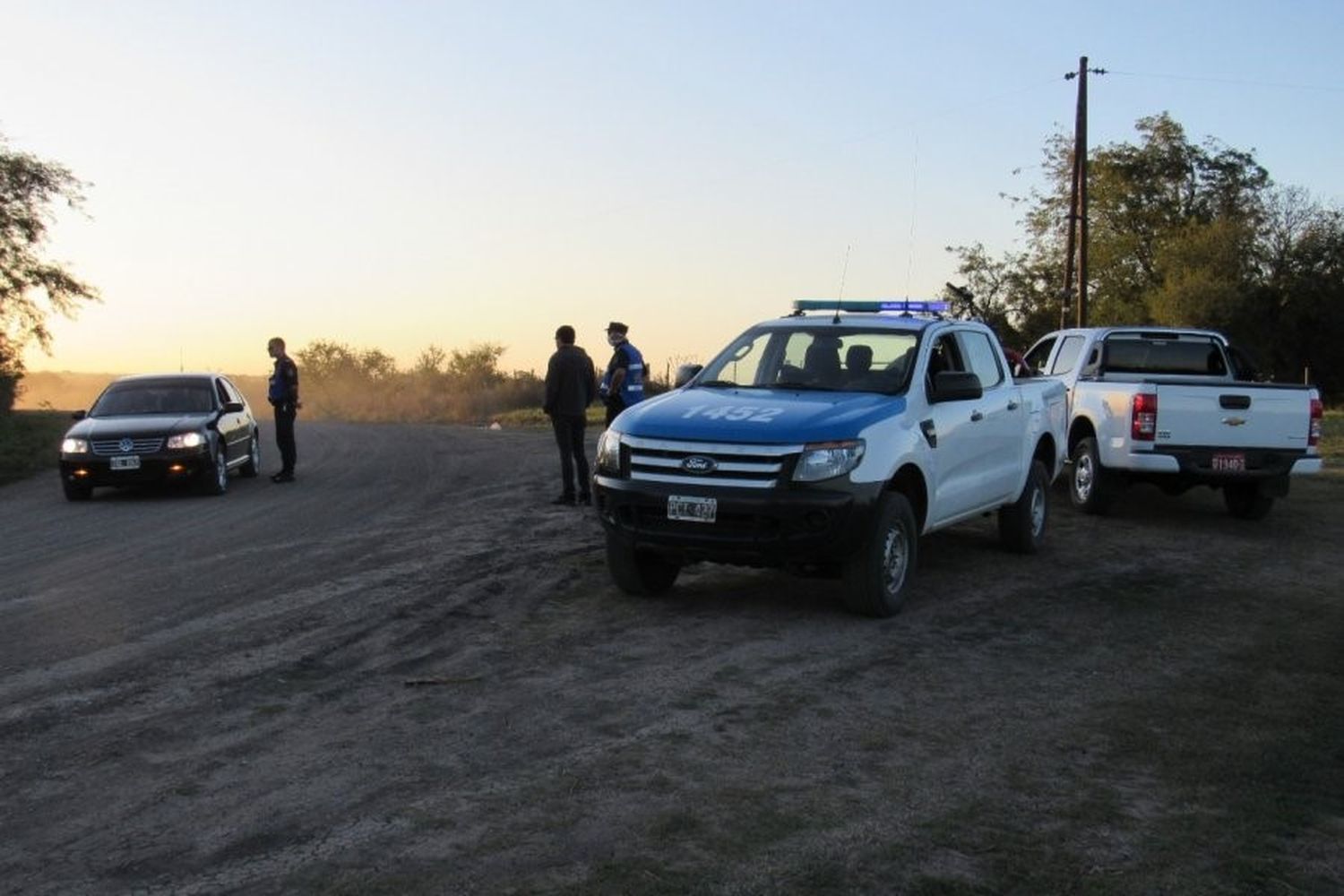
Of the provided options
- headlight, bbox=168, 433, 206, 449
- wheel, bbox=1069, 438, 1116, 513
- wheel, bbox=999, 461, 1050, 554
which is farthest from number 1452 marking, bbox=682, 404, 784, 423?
headlight, bbox=168, 433, 206, 449

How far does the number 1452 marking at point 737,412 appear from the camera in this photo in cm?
800

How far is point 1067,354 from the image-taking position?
594 inches

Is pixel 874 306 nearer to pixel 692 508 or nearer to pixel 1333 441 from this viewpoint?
pixel 692 508

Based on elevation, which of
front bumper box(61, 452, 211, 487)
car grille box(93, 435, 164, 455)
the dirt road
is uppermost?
car grille box(93, 435, 164, 455)

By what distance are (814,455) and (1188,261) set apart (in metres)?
51.0

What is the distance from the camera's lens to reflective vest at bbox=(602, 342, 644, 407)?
1377 centimetres

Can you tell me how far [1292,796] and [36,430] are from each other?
82.6 feet

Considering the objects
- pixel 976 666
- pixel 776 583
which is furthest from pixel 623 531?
pixel 976 666

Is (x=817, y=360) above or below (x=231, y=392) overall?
above

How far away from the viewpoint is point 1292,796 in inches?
197

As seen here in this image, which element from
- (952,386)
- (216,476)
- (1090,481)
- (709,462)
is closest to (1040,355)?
(1090,481)

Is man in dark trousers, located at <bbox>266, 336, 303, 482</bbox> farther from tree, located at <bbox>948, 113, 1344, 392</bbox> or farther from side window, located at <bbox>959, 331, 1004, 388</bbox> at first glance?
tree, located at <bbox>948, 113, 1344, 392</bbox>

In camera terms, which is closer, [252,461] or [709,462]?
[709,462]

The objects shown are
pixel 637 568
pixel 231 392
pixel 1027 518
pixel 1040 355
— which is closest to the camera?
pixel 637 568
